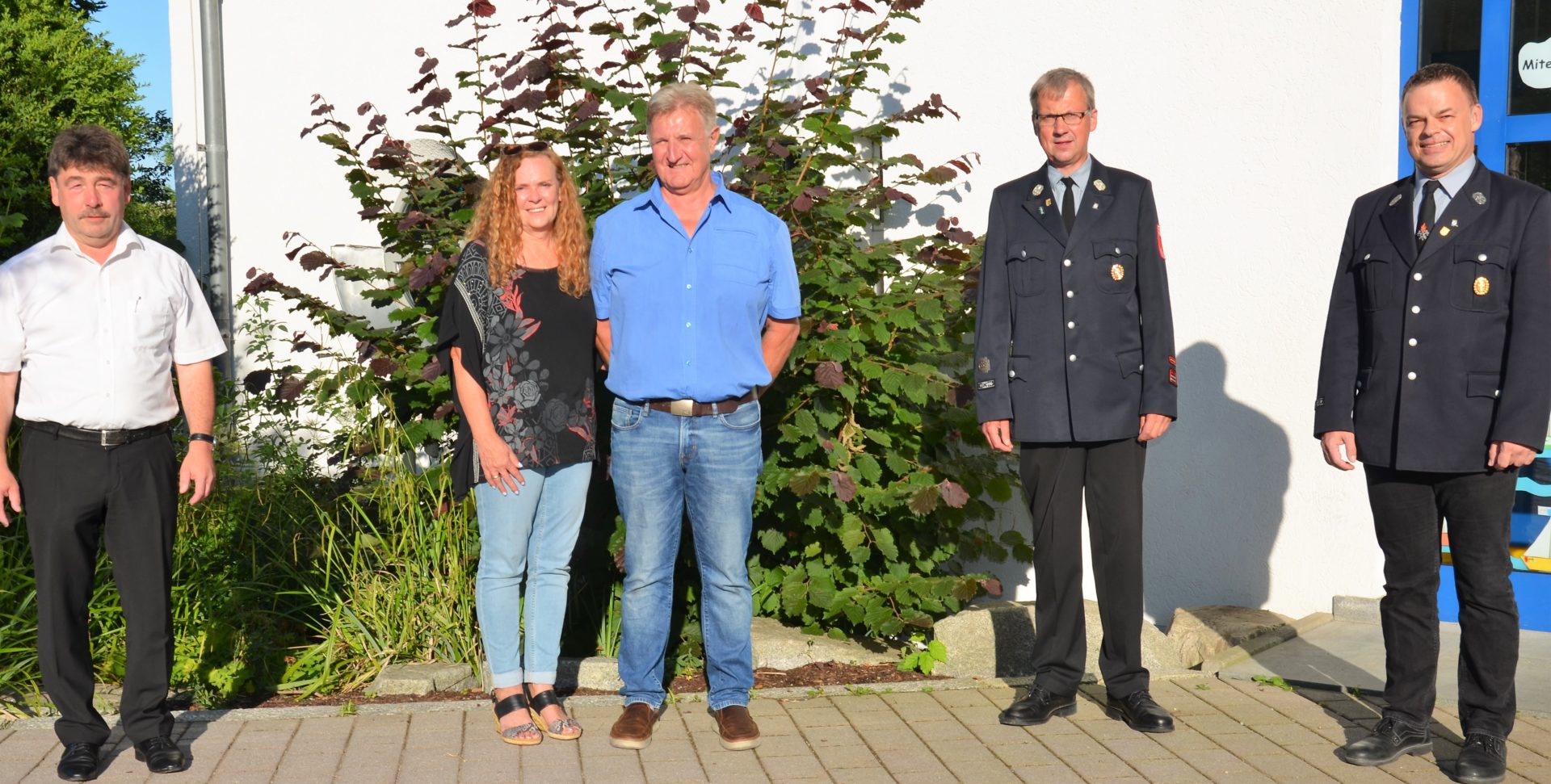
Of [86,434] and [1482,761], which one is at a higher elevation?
[86,434]

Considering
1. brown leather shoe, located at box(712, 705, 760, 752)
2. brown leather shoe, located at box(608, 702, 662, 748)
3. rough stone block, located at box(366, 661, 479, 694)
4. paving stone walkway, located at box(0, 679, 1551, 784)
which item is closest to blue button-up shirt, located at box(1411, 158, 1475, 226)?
paving stone walkway, located at box(0, 679, 1551, 784)

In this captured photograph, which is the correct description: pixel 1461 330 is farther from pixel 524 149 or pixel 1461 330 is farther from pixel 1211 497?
pixel 524 149

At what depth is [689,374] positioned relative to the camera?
159 inches

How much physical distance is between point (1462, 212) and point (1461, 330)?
34 centimetres

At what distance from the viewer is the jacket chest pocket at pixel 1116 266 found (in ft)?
14.0

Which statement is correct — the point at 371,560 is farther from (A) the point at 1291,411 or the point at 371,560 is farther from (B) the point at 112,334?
(A) the point at 1291,411

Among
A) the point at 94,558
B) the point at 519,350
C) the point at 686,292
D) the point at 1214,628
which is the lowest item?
the point at 1214,628

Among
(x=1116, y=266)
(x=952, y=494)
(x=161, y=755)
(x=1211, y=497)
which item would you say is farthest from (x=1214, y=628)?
(x=161, y=755)

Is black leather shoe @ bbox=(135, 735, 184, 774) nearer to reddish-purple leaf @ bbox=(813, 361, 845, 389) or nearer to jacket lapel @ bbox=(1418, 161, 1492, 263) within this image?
reddish-purple leaf @ bbox=(813, 361, 845, 389)

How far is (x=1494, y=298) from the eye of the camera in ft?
12.5

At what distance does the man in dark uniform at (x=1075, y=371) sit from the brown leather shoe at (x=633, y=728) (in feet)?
3.83

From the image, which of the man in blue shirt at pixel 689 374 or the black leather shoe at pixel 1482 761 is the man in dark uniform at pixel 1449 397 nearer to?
the black leather shoe at pixel 1482 761

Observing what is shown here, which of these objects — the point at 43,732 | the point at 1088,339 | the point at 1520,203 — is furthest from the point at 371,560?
the point at 1520,203

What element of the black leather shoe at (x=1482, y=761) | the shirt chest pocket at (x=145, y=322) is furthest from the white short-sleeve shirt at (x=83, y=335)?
the black leather shoe at (x=1482, y=761)
